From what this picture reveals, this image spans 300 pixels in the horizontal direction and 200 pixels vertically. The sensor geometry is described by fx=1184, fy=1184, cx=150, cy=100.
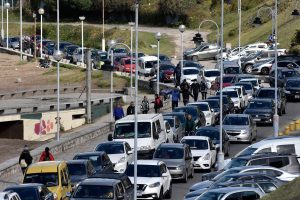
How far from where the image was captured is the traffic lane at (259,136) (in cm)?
3756

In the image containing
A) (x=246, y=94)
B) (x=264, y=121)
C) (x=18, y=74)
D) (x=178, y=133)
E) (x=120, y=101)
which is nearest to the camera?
(x=178, y=133)

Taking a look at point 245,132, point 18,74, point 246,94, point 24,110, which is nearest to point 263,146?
point 245,132

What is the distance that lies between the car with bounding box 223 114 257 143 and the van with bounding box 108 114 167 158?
5073 millimetres

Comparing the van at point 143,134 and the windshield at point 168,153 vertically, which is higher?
the van at point 143,134

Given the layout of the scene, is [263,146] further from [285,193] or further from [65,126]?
[65,126]

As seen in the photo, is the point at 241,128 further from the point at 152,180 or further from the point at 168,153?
the point at 152,180

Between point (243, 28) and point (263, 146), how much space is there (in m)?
63.0

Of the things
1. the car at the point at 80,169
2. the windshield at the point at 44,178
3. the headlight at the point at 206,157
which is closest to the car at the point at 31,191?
the windshield at the point at 44,178

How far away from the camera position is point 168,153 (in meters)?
39.9

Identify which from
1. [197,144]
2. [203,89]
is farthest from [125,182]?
[203,89]

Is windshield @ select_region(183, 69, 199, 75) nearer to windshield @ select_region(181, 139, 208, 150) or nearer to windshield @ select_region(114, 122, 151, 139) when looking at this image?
windshield @ select_region(114, 122, 151, 139)

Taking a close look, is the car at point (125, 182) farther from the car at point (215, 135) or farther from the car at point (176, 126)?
the car at point (176, 126)

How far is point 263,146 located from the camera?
38.4 meters

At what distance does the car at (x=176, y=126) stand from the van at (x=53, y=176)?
14132 mm
